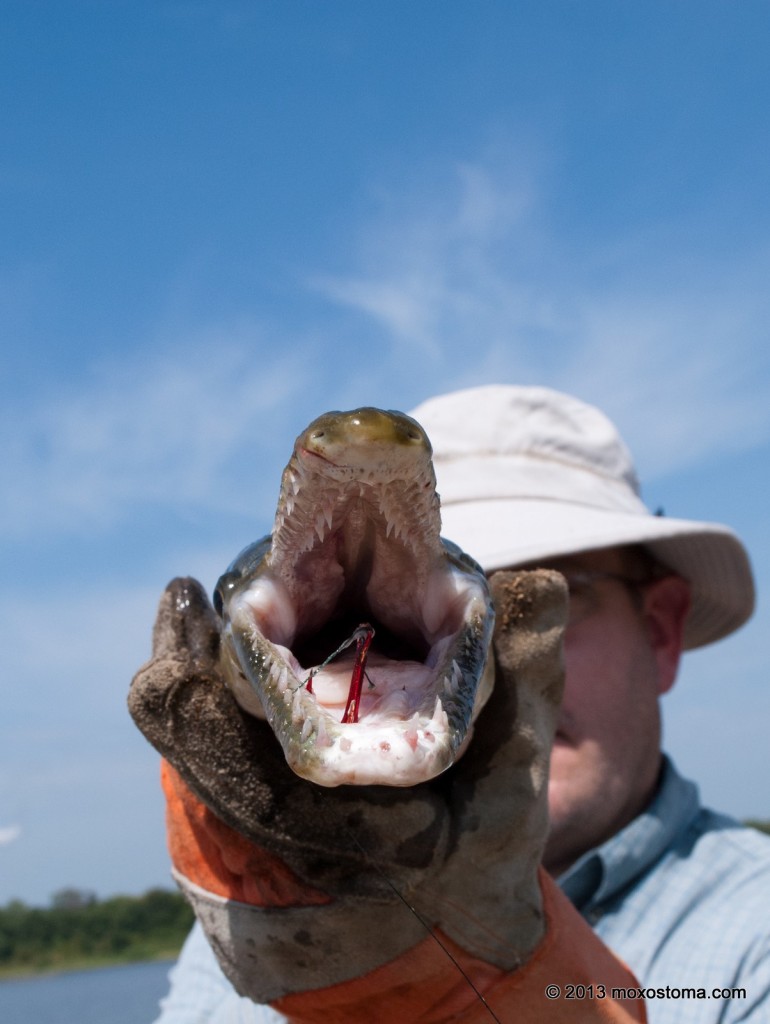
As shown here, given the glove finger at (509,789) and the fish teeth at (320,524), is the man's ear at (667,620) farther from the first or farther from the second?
the fish teeth at (320,524)

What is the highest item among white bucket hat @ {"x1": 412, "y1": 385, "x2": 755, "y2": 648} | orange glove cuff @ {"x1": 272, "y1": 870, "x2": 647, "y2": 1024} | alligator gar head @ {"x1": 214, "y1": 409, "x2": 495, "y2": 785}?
white bucket hat @ {"x1": 412, "y1": 385, "x2": 755, "y2": 648}

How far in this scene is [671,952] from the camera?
3.84 metres

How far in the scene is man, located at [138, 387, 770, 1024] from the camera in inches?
149

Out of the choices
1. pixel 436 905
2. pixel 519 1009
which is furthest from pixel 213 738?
pixel 519 1009

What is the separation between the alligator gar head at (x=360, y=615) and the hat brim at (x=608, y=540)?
1.36 m

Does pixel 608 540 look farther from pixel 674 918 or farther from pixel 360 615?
pixel 360 615

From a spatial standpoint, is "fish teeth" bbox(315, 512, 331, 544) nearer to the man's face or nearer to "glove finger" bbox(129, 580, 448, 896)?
"glove finger" bbox(129, 580, 448, 896)

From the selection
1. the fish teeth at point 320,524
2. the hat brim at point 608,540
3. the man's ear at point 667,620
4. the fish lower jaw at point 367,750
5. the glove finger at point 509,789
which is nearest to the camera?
the fish lower jaw at point 367,750

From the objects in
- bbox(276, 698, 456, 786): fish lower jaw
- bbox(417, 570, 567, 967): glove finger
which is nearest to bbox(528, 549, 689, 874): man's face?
bbox(417, 570, 567, 967): glove finger

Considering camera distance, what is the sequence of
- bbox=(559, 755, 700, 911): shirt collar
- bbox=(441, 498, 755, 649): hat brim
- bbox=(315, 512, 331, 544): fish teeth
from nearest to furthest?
bbox=(315, 512, 331, 544): fish teeth, bbox=(441, 498, 755, 649): hat brim, bbox=(559, 755, 700, 911): shirt collar

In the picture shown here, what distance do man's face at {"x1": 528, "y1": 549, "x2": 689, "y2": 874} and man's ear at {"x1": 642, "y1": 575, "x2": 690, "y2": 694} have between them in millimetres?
291


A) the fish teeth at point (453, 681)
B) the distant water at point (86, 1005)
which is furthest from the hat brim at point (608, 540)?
the distant water at point (86, 1005)

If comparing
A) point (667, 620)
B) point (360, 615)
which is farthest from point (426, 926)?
point (667, 620)

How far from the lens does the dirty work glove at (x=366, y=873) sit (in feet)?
8.21
